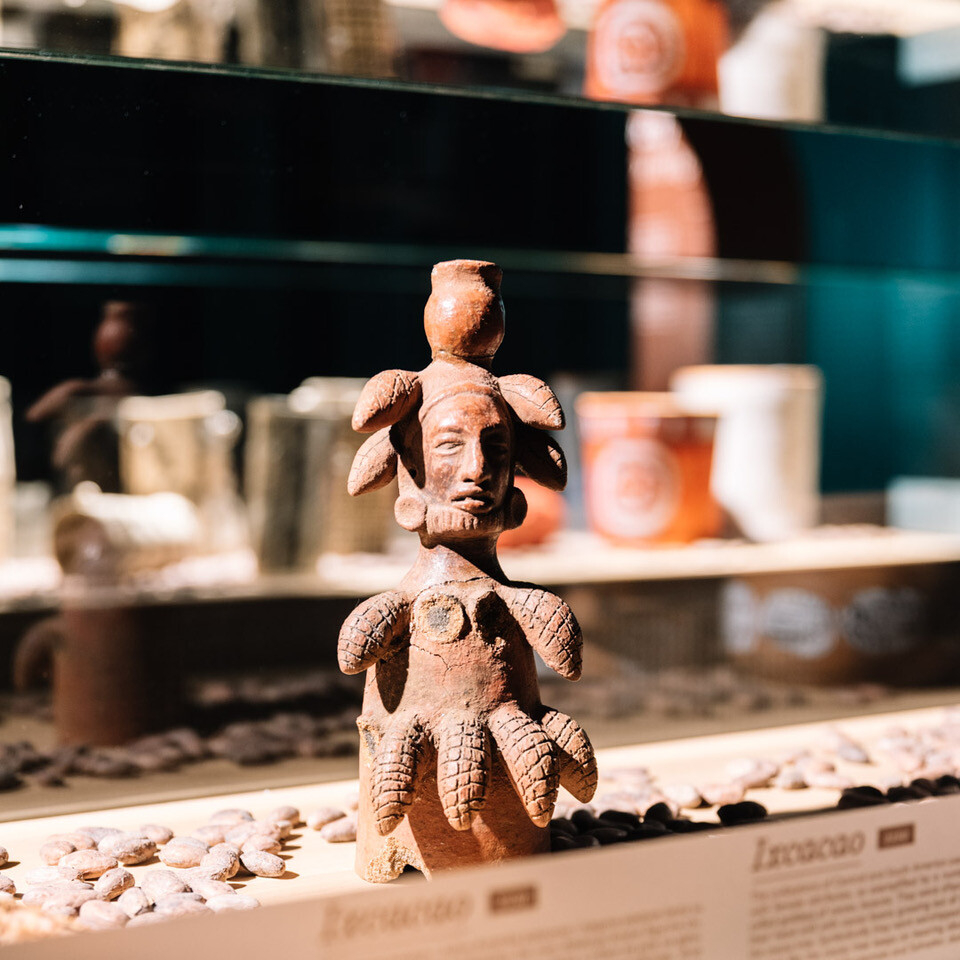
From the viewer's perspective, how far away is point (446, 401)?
35.3 inches

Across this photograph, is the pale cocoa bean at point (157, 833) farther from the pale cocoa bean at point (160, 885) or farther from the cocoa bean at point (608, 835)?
the cocoa bean at point (608, 835)

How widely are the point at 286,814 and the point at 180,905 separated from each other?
25 centimetres

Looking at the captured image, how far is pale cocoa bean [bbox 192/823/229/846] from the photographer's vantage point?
1.08 metres

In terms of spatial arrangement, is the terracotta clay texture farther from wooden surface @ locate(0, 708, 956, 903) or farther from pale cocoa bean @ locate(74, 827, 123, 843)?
pale cocoa bean @ locate(74, 827, 123, 843)

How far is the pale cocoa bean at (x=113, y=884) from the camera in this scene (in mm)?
926

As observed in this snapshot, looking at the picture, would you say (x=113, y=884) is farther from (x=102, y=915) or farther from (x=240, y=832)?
(x=240, y=832)

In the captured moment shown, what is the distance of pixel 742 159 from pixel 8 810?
51.0 inches

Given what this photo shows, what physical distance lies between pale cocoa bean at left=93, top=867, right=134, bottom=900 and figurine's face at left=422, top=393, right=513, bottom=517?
414 mm

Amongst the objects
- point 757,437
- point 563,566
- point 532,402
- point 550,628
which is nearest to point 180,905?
point 550,628

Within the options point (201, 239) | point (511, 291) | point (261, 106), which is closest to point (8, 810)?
point (201, 239)

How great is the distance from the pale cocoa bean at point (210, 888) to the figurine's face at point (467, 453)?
→ 371mm

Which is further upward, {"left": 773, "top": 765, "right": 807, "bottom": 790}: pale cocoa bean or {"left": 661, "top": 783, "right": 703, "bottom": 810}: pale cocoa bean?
{"left": 661, "top": 783, "right": 703, "bottom": 810}: pale cocoa bean

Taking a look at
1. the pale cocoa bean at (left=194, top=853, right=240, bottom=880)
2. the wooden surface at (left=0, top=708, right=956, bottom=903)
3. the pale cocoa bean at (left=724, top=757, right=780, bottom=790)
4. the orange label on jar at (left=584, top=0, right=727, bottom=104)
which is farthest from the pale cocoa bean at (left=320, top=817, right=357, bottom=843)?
the orange label on jar at (left=584, top=0, right=727, bottom=104)

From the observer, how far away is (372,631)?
877 mm
